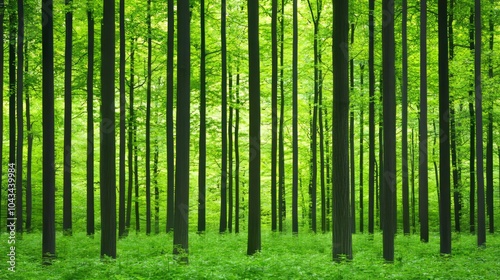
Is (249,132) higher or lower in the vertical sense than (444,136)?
higher

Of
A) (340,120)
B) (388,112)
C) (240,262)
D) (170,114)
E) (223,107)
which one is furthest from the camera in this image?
(223,107)

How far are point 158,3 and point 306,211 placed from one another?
69.2ft

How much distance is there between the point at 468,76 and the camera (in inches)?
768

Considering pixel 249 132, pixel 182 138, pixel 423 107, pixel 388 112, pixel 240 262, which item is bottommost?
pixel 240 262

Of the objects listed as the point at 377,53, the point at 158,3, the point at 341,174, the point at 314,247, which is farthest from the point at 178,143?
the point at 377,53

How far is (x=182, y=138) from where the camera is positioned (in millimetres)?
11594

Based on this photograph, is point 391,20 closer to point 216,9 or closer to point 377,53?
point 377,53

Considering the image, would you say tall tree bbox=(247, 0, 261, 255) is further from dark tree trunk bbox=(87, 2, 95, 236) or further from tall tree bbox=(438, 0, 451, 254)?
dark tree trunk bbox=(87, 2, 95, 236)

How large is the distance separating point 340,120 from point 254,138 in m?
2.74

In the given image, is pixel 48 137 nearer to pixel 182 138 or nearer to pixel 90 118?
pixel 182 138

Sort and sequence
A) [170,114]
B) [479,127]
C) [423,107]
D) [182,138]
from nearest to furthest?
[182,138] → [479,127] → [423,107] → [170,114]

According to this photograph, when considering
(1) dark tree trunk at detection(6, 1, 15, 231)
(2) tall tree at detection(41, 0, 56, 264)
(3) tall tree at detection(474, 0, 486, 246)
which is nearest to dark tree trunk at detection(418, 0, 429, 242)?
(3) tall tree at detection(474, 0, 486, 246)

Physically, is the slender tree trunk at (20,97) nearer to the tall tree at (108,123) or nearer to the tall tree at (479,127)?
the tall tree at (108,123)

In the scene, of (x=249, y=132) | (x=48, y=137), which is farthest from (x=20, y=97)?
(x=249, y=132)
